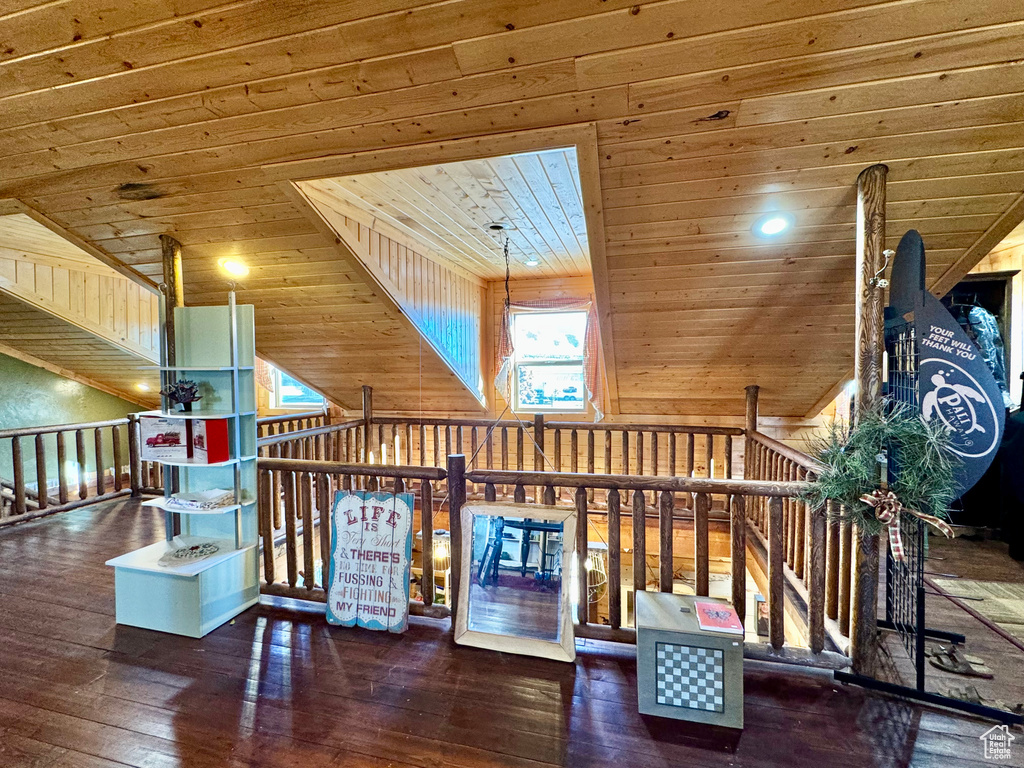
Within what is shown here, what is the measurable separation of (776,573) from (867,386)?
0.94 metres

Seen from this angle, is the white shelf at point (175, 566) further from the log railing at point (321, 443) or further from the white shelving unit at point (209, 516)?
the log railing at point (321, 443)

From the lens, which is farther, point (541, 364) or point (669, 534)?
point (541, 364)

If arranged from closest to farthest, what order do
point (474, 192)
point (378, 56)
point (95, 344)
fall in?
point (378, 56) < point (474, 192) < point (95, 344)

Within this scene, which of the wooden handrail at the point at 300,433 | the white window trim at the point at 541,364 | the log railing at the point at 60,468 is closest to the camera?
the wooden handrail at the point at 300,433

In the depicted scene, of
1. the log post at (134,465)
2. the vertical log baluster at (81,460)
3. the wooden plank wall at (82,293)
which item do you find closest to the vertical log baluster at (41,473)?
the vertical log baluster at (81,460)

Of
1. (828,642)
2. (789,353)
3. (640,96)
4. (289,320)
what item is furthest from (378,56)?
(789,353)

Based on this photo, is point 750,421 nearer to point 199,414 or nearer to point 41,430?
point 199,414

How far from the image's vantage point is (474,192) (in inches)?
113

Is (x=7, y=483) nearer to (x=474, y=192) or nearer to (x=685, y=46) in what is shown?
(x=474, y=192)

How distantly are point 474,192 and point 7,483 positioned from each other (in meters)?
6.82

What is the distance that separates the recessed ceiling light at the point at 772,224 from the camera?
2.47 m

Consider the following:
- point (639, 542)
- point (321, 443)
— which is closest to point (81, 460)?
point (321, 443)

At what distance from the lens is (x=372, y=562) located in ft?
7.88

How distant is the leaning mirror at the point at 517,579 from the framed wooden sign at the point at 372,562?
1.11 feet
